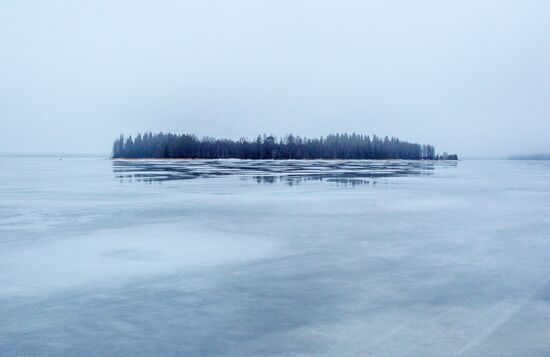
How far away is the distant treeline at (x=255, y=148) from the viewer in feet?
398

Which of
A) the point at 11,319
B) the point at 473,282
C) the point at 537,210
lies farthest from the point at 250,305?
the point at 537,210

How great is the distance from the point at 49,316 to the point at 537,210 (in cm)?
1258

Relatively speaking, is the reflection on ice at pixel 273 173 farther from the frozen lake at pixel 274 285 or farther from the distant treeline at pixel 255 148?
the distant treeline at pixel 255 148

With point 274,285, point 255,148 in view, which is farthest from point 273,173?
point 255,148

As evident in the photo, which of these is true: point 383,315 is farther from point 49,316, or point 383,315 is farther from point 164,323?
point 49,316

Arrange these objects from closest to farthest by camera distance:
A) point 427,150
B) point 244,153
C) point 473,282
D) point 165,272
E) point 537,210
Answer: point 473,282
point 165,272
point 537,210
point 244,153
point 427,150

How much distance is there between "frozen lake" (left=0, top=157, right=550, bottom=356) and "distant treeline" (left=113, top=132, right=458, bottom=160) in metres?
111

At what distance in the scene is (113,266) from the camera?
6375mm

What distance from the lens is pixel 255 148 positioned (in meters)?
125

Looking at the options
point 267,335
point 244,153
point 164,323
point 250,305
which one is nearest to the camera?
point 267,335

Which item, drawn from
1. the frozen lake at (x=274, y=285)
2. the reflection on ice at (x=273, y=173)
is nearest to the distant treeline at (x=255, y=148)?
the reflection on ice at (x=273, y=173)

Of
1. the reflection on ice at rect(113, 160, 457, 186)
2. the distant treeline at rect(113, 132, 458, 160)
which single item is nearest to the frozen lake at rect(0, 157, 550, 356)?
the reflection on ice at rect(113, 160, 457, 186)

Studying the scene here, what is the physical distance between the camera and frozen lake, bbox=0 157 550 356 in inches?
152

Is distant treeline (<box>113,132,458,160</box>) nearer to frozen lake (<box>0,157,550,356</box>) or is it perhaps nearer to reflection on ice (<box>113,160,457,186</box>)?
reflection on ice (<box>113,160,457,186</box>)
